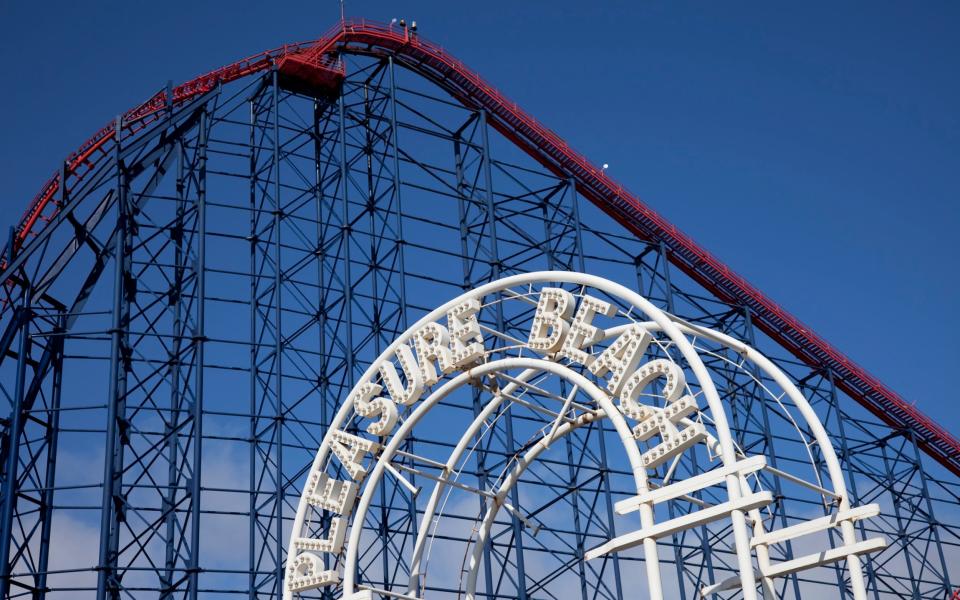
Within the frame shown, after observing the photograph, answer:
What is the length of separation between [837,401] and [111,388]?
17.7m

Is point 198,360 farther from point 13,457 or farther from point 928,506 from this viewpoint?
point 928,506

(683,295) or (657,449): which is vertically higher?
(683,295)

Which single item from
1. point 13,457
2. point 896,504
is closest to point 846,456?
point 896,504

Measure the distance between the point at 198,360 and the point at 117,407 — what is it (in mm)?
1500

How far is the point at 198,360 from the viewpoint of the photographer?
20.9 meters

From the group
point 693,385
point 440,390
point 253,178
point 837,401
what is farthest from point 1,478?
point 837,401

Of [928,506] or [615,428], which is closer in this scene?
[615,428]

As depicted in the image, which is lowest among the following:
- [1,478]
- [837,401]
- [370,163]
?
[1,478]

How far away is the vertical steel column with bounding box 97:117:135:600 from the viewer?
62.5ft

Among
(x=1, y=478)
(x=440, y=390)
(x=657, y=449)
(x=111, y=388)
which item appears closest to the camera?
(x=657, y=449)

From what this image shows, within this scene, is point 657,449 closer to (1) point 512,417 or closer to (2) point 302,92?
(1) point 512,417

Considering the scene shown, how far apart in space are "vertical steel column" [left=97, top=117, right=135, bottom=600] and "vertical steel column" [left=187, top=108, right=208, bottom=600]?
1.19m

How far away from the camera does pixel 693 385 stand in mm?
31391

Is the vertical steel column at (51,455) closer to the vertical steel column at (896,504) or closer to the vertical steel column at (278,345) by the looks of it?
the vertical steel column at (278,345)
